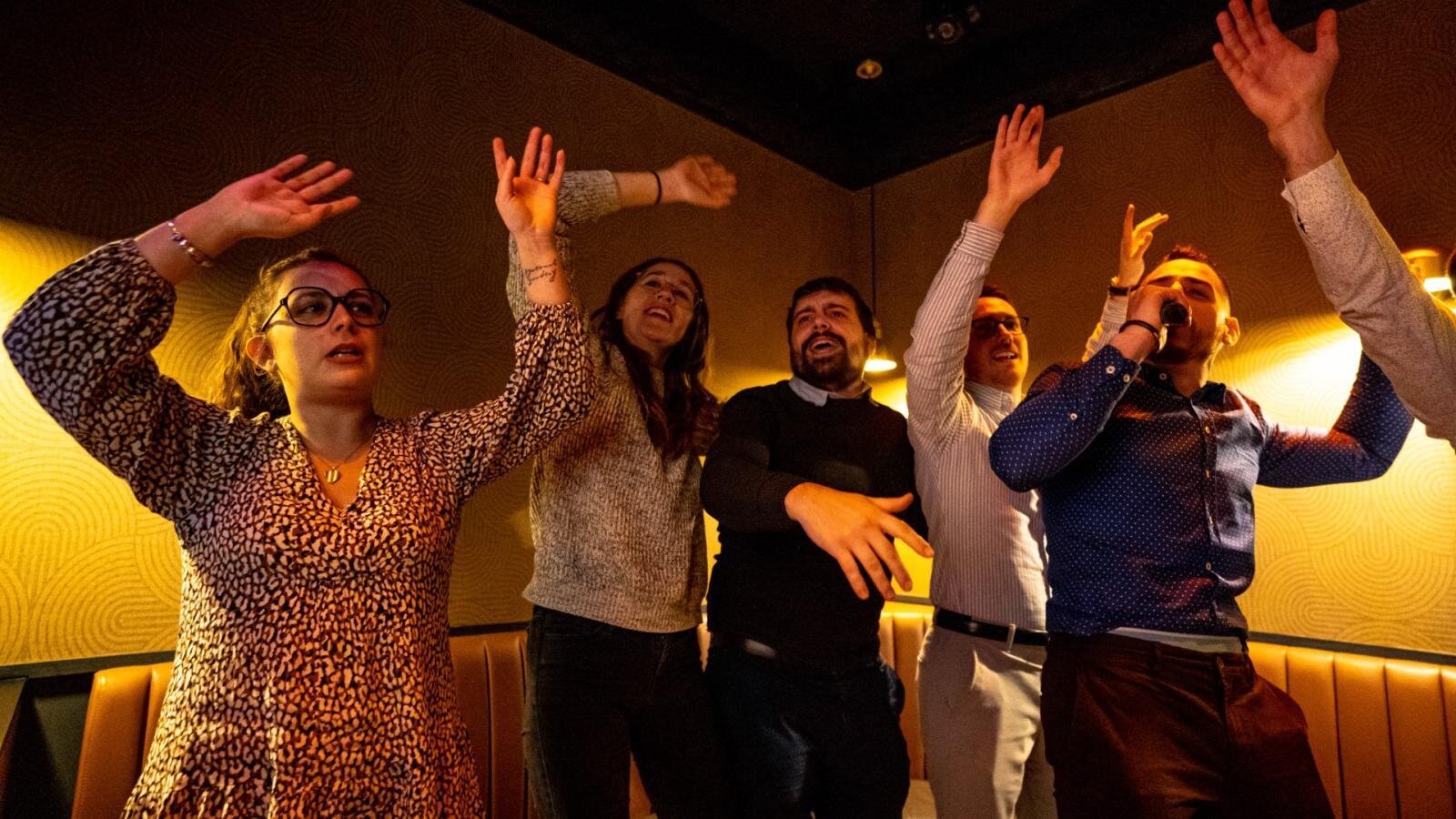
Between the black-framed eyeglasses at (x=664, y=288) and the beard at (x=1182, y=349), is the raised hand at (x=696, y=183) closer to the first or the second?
the black-framed eyeglasses at (x=664, y=288)

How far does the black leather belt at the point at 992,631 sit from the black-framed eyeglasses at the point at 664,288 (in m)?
1.03

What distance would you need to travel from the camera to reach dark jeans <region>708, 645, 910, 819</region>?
143 cm

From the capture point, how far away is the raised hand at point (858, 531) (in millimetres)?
1015

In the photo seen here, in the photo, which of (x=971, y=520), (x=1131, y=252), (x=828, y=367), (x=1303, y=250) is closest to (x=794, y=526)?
(x=828, y=367)

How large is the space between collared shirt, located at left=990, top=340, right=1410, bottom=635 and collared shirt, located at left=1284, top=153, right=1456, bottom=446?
Result: 0.25 metres

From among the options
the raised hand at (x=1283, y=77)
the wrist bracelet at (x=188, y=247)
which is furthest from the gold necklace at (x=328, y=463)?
the raised hand at (x=1283, y=77)

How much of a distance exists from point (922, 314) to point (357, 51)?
2006mm

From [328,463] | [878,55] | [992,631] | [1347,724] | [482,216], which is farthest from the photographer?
[878,55]

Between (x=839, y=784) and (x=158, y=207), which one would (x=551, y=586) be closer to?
(x=839, y=784)

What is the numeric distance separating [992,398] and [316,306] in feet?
5.50

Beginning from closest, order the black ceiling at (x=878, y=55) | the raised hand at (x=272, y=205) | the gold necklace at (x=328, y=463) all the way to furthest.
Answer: the raised hand at (x=272, y=205) < the gold necklace at (x=328, y=463) < the black ceiling at (x=878, y=55)

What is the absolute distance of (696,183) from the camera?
1901mm

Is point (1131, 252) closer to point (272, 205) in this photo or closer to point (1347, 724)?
point (1347, 724)

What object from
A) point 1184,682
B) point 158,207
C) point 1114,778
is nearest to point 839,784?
point 1114,778
